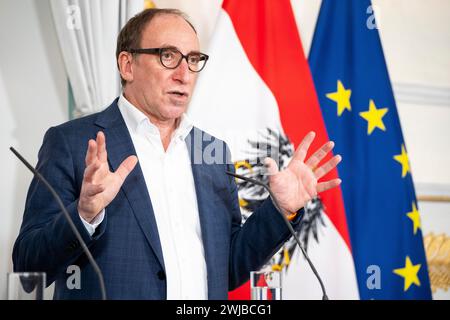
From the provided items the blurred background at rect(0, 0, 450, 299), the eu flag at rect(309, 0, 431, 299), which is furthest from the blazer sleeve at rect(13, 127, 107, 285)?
the eu flag at rect(309, 0, 431, 299)

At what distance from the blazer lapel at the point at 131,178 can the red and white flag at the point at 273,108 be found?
35.0 inches

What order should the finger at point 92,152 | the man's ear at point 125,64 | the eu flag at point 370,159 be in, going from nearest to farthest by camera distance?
1. the finger at point 92,152
2. the man's ear at point 125,64
3. the eu flag at point 370,159

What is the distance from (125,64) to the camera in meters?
2.37

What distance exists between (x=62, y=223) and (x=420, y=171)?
2435 millimetres

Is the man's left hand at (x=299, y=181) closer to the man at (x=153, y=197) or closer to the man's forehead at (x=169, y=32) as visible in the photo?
the man at (x=153, y=197)

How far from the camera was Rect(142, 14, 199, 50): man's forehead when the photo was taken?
7.39 ft

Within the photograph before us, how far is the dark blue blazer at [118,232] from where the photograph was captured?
1.86 metres

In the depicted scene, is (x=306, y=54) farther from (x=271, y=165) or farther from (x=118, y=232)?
(x=118, y=232)

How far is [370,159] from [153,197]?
153cm

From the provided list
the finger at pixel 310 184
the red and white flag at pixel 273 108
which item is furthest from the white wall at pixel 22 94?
the finger at pixel 310 184

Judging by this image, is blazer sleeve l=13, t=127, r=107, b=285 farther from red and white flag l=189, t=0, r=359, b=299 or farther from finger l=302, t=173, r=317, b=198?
red and white flag l=189, t=0, r=359, b=299

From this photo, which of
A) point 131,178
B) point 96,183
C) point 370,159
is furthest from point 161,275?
point 370,159

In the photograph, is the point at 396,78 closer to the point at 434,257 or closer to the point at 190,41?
the point at 434,257
